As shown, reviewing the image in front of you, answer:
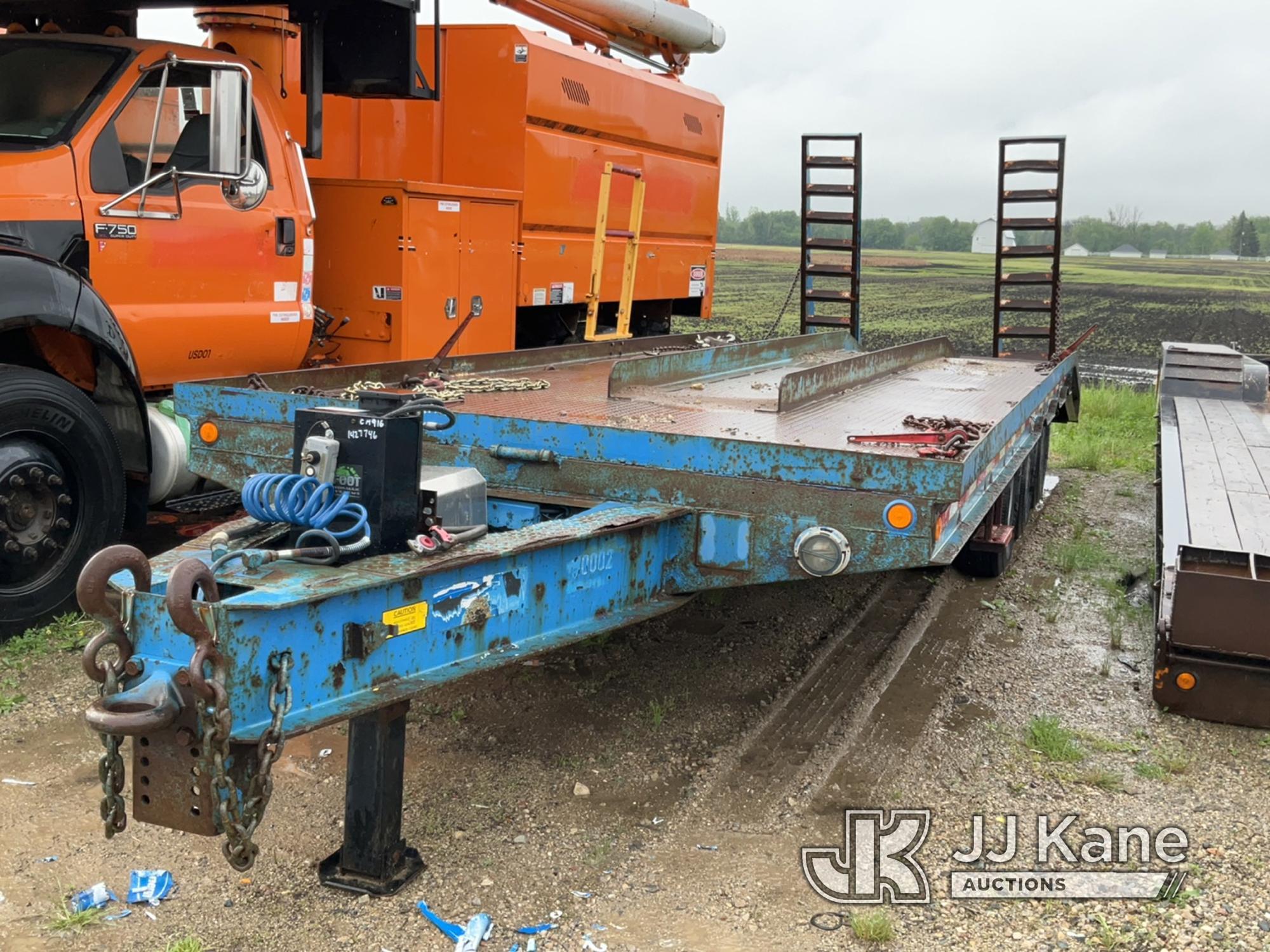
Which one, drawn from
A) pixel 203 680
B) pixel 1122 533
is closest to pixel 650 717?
pixel 203 680

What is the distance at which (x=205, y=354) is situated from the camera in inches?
247

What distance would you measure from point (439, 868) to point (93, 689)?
1966 millimetres

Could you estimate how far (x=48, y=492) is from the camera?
5.18 metres

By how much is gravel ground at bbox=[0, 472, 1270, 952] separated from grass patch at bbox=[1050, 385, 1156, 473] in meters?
5.11

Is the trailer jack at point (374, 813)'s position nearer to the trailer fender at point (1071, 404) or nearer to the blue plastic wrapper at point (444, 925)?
the blue plastic wrapper at point (444, 925)

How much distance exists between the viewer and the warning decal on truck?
11.3 m

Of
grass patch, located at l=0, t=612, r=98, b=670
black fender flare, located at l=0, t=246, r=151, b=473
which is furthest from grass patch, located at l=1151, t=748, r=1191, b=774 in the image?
black fender flare, located at l=0, t=246, r=151, b=473

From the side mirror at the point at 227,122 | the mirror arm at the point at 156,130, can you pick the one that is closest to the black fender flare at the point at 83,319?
the mirror arm at the point at 156,130

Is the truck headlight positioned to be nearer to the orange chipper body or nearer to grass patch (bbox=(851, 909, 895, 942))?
grass patch (bbox=(851, 909, 895, 942))

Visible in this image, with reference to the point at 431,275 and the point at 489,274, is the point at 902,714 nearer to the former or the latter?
the point at 431,275

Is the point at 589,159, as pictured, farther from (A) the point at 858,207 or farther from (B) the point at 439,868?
(B) the point at 439,868

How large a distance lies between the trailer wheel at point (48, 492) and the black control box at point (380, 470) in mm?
2348

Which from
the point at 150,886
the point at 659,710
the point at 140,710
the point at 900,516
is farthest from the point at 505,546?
the point at 659,710

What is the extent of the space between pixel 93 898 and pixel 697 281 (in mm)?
8862
